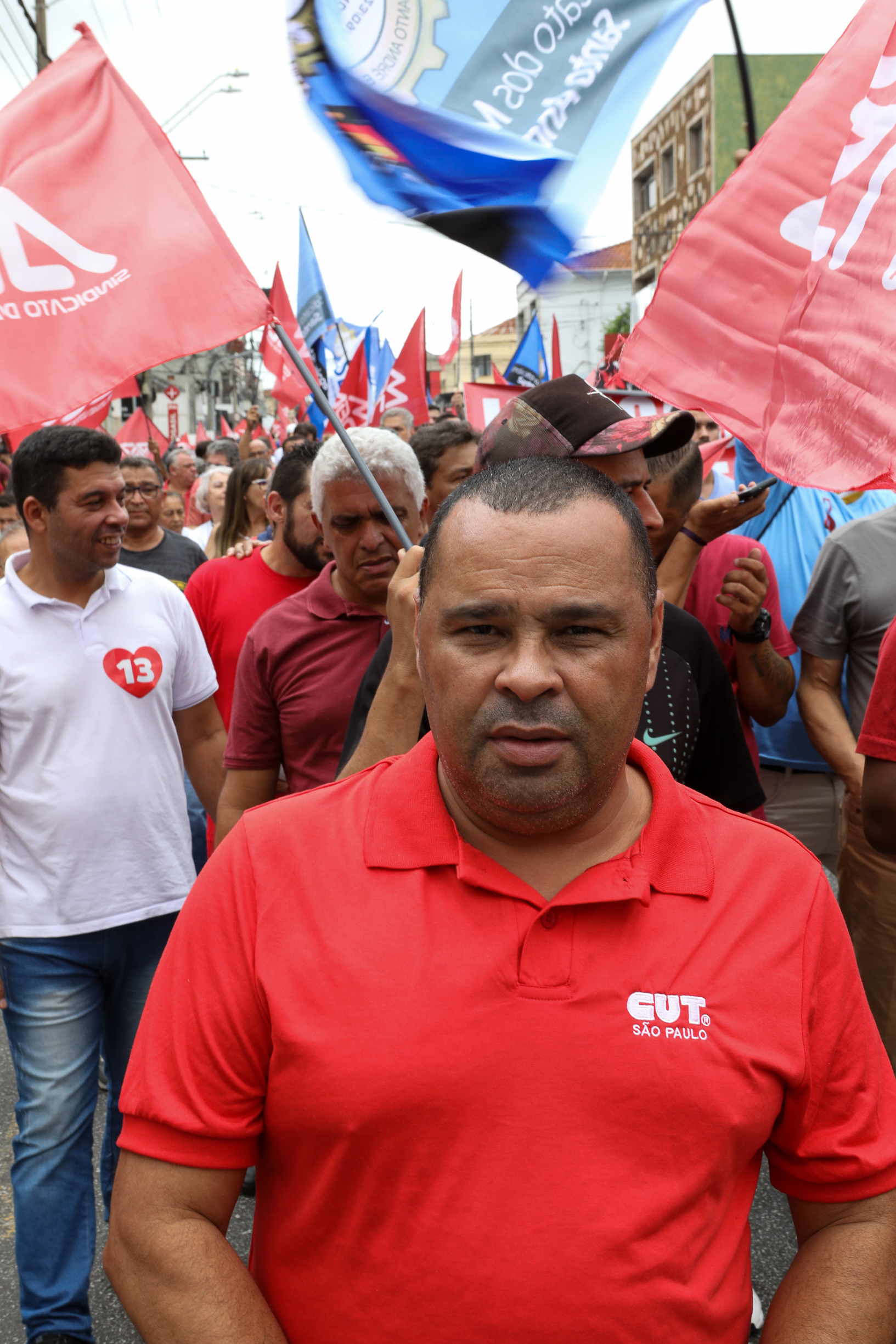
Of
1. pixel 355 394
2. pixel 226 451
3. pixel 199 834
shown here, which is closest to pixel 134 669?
pixel 199 834

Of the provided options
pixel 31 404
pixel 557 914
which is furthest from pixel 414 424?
pixel 557 914

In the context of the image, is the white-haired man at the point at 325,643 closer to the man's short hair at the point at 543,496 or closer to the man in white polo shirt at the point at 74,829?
the man in white polo shirt at the point at 74,829

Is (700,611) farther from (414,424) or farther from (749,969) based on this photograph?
(414,424)

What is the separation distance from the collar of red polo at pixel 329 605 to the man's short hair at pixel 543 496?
1584 millimetres

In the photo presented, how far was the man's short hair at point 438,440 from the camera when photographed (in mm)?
4234

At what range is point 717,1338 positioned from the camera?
4.57 ft

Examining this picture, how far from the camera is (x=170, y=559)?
608 cm

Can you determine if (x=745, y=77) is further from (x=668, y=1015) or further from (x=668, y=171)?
(x=668, y=171)

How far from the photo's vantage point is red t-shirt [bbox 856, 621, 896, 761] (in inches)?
98.6

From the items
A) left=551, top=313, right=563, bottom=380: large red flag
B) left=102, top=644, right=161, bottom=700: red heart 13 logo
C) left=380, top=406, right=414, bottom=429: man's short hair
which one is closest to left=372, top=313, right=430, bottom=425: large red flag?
left=380, top=406, right=414, bottom=429: man's short hair

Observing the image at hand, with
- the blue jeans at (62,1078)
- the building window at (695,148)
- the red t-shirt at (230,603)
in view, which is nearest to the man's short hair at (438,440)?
the red t-shirt at (230,603)

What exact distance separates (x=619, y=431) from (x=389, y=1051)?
4.41 ft

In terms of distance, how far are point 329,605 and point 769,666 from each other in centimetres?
127

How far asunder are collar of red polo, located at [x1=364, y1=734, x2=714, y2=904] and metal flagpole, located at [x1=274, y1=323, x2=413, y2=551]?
1266 mm
